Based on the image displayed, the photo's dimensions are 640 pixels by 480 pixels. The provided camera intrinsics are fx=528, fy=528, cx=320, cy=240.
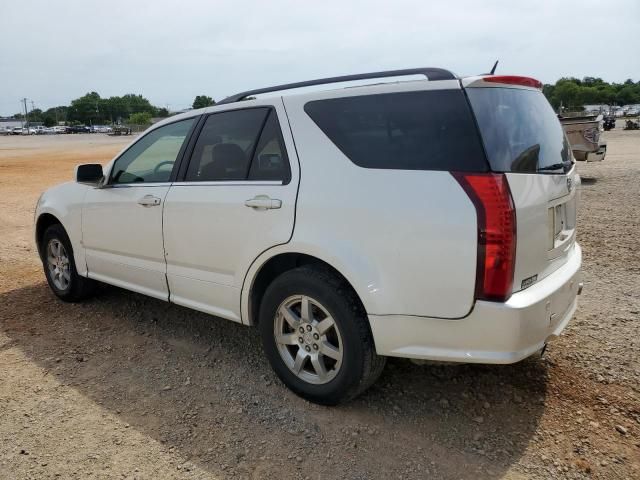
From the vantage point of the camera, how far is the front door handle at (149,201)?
387 cm

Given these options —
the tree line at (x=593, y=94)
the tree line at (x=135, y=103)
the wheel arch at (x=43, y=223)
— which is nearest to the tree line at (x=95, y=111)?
the tree line at (x=135, y=103)

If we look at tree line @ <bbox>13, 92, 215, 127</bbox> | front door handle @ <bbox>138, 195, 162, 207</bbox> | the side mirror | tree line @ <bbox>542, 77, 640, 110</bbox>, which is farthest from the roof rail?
tree line @ <bbox>13, 92, 215, 127</bbox>

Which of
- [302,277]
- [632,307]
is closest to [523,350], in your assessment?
[302,277]

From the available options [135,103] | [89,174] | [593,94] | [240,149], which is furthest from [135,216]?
[135,103]

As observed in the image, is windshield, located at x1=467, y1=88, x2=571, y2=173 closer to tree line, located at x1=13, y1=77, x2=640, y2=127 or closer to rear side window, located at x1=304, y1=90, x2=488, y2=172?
rear side window, located at x1=304, y1=90, x2=488, y2=172

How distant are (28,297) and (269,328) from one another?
10.9 ft

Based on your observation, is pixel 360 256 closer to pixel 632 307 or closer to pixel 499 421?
pixel 499 421

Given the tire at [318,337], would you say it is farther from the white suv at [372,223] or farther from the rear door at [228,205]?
the rear door at [228,205]

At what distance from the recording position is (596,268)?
561 centimetres

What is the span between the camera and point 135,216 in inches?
161

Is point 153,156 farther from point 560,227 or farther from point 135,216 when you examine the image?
point 560,227

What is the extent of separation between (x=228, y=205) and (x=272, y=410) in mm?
1299

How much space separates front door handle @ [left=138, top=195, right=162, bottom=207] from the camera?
3867mm

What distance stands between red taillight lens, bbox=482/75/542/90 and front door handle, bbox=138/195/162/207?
2.40m
